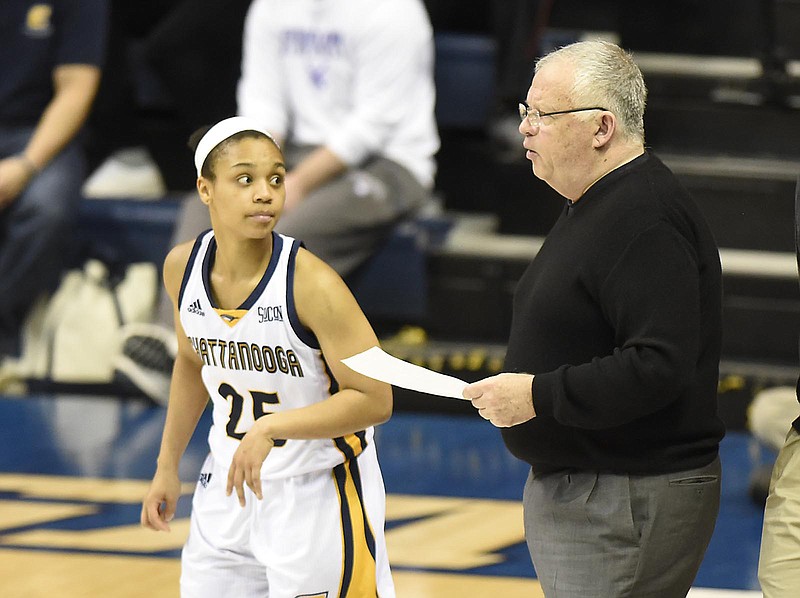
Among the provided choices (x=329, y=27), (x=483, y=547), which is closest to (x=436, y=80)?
(x=329, y=27)

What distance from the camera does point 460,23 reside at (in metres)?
7.42

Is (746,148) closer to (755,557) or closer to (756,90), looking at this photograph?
(756,90)

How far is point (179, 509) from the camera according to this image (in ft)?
15.7

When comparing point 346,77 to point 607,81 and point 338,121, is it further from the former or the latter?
point 607,81

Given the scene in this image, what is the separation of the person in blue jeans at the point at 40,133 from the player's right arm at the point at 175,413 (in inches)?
137

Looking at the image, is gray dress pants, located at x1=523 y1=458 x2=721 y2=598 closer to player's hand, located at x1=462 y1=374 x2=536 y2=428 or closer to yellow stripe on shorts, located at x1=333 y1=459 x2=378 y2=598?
player's hand, located at x1=462 y1=374 x2=536 y2=428

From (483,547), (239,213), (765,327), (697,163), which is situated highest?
(239,213)

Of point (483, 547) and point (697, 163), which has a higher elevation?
point (697, 163)

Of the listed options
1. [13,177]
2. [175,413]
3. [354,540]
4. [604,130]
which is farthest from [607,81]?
[13,177]

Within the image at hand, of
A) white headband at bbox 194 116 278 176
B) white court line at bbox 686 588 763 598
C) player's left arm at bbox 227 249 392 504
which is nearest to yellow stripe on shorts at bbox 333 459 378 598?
player's left arm at bbox 227 249 392 504

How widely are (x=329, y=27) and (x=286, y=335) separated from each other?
339 cm

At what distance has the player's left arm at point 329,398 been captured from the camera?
2.67 m

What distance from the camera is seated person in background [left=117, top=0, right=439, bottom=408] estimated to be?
18.9ft

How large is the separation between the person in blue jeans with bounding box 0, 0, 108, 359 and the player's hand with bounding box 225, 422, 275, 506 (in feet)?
12.6
